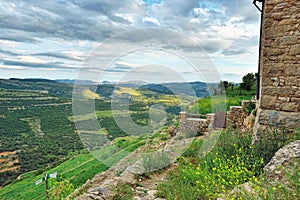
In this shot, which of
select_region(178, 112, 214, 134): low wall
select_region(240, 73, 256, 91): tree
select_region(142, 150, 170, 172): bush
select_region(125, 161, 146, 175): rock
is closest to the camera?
select_region(125, 161, 146, 175): rock

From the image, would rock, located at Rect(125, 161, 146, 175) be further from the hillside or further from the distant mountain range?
the hillside

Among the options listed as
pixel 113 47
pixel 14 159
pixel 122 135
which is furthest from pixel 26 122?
pixel 113 47

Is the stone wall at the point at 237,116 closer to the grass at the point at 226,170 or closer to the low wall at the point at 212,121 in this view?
the low wall at the point at 212,121

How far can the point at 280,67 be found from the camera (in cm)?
583

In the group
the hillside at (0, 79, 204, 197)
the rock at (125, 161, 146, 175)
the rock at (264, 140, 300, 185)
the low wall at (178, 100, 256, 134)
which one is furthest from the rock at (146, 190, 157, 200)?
the low wall at (178, 100, 256, 134)

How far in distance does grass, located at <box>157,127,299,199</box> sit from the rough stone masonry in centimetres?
48

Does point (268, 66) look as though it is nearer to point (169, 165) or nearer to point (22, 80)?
point (169, 165)

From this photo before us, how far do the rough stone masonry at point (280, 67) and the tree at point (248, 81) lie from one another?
11.5 m

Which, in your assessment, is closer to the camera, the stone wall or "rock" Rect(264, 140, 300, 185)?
"rock" Rect(264, 140, 300, 185)

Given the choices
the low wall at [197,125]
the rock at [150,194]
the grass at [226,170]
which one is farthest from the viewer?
the low wall at [197,125]

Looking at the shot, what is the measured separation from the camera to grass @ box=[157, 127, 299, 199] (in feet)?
13.4

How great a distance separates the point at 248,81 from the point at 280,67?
11.6m

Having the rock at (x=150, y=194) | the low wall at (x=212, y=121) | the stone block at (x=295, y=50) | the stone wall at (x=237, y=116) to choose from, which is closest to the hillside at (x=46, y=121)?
the low wall at (x=212, y=121)

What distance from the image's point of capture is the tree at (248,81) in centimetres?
1688
